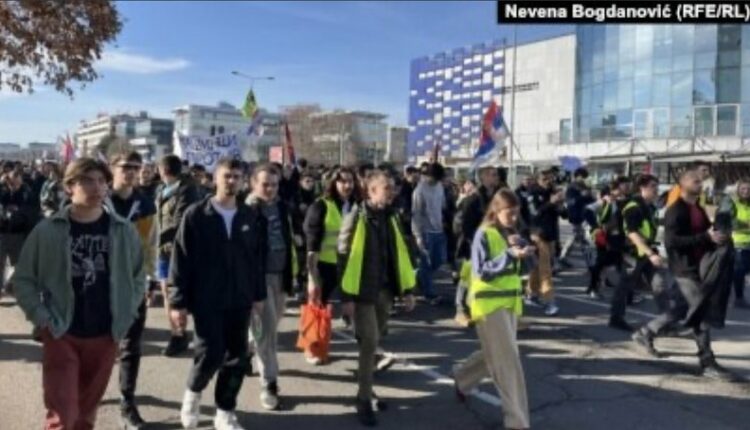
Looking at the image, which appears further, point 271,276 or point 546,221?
point 546,221

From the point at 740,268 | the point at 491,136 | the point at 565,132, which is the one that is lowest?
the point at 740,268

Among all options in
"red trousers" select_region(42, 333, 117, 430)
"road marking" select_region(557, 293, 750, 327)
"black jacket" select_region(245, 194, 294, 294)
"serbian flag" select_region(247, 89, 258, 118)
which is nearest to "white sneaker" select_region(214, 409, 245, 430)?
"red trousers" select_region(42, 333, 117, 430)

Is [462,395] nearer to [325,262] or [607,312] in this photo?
[325,262]

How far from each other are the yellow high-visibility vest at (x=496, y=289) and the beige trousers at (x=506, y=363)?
53mm

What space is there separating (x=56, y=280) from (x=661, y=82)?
161 ft

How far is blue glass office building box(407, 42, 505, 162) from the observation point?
90.0 meters

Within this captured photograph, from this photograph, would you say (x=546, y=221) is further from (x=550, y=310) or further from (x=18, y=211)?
(x=18, y=211)

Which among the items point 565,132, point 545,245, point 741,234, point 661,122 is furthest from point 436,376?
point 565,132

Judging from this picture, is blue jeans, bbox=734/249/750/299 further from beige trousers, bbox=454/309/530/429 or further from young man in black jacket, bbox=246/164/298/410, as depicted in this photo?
young man in black jacket, bbox=246/164/298/410

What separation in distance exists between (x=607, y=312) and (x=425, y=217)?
2859 mm

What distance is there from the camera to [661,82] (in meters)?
47.9

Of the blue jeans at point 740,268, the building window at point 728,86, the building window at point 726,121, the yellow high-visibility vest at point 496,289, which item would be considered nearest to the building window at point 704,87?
the building window at point 728,86

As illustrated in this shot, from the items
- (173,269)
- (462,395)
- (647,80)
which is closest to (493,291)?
(462,395)

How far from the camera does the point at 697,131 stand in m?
43.8
